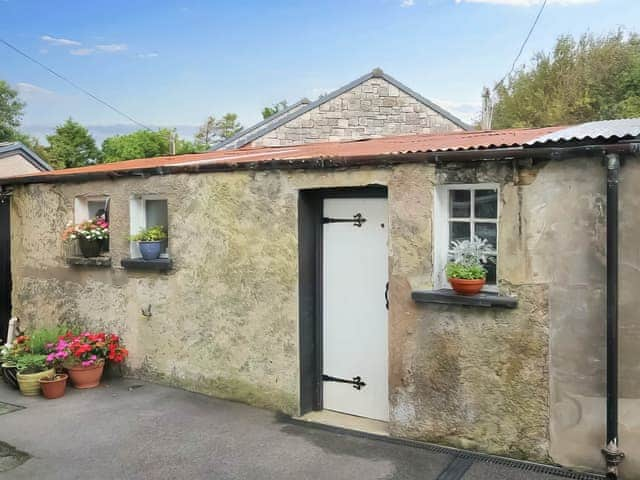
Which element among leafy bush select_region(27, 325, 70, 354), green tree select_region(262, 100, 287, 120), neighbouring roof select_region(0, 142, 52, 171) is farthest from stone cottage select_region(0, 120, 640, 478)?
green tree select_region(262, 100, 287, 120)

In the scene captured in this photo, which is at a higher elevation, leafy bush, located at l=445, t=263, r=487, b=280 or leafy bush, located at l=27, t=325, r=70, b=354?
leafy bush, located at l=445, t=263, r=487, b=280

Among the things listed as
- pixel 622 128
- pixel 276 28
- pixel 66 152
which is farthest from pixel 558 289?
pixel 66 152

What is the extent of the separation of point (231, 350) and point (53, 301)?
3448 mm

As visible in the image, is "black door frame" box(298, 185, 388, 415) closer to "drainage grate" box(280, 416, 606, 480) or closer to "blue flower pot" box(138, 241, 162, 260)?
"drainage grate" box(280, 416, 606, 480)

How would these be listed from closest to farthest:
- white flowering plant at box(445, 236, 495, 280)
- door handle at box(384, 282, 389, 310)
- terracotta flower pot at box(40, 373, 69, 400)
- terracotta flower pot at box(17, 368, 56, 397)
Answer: white flowering plant at box(445, 236, 495, 280)
door handle at box(384, 282, 389, 310)
terracotta flower pot at box(40, 373, 69, 400)
terracotta flower pot at box(17, 368, 56, 397)

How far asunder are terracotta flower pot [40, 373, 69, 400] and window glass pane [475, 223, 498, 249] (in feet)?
17.3

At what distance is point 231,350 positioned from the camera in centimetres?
655

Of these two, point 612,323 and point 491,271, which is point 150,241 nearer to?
point 491,271

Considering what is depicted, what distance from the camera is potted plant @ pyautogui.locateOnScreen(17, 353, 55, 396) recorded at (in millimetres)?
6980

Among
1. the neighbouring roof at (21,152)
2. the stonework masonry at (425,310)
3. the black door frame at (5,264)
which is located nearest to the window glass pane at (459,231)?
the stonework masonry at (425,310)

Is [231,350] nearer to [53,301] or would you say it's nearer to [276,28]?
[53,301]

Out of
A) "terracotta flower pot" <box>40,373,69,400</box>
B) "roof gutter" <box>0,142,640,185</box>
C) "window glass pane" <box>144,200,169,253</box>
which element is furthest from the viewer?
"window glass pane" <box>144,200,169,253</box>

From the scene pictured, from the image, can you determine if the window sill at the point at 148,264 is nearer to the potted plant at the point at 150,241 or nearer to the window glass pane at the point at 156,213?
the potted plant at the point at 150,241

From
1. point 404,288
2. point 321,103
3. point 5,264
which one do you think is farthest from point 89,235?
point 321,103
